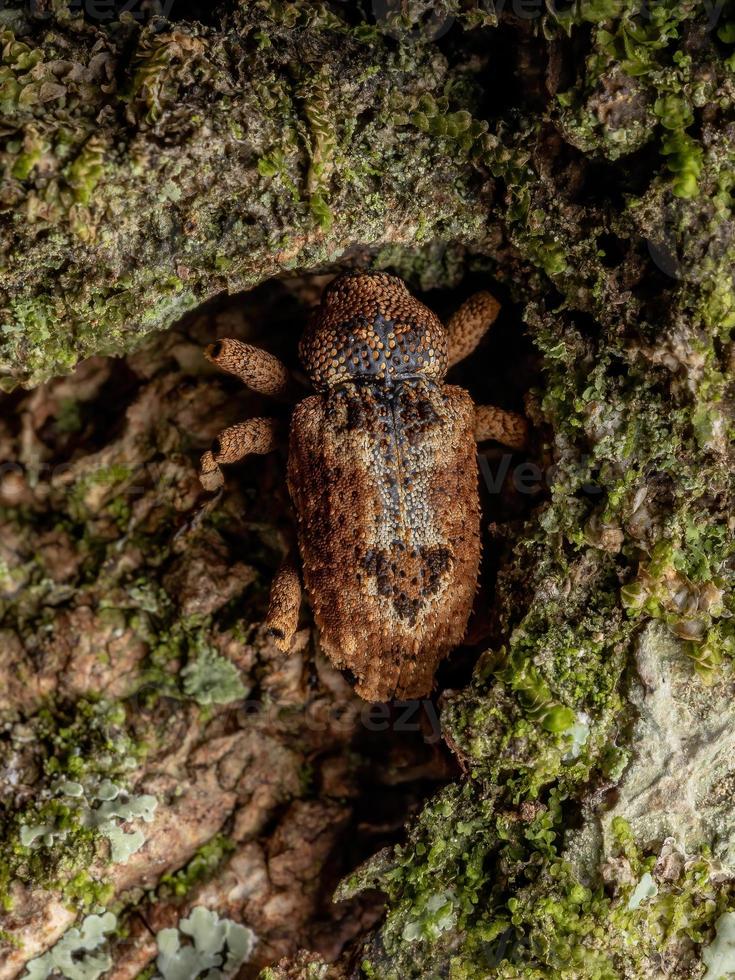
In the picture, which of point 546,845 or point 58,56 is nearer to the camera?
point 58,56

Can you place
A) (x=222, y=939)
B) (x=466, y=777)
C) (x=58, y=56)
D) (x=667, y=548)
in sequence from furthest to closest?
(x=222, y=939) → (x=466, y=777) → (x=667, y=548) → (x=58, y=56)

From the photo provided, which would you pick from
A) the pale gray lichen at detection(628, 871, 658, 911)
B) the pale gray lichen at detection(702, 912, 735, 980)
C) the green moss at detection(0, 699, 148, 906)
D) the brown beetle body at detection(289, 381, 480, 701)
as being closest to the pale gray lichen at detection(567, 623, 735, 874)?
the pale gray lichen at detection(628, 871, 658, 911)

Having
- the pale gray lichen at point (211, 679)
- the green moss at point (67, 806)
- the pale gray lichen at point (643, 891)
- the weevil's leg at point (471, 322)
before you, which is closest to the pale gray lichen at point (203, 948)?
the green moss at point (67, 806)

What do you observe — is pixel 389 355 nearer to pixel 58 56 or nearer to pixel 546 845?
pixel 58 56

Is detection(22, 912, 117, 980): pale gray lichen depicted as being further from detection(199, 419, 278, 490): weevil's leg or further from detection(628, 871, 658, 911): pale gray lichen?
detection(628, 871, 658, 911): pale gray lichen

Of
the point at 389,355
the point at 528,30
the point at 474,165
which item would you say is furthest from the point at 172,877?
the point at 528,30

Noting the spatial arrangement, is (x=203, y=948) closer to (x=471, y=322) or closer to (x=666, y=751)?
(x=666, y=751)

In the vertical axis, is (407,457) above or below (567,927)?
above
